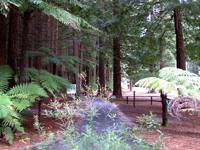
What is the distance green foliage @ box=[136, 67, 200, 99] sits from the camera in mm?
5445

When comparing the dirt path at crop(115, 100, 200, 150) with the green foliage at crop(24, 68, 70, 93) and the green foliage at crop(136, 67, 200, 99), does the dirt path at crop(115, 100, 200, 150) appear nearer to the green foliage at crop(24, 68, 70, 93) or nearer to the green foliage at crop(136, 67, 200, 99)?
the green foliage at crop(136, 67, 200, 99)

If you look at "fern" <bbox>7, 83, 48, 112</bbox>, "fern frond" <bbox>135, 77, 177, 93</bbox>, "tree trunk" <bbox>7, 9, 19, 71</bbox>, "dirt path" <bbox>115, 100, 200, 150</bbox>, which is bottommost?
"dirt path" <bbox>115, 100, 200, 150</bbox>

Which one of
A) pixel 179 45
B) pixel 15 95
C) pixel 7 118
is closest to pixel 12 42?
pixel 15 95

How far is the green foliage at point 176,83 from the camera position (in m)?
5.45

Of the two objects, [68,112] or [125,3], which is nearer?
[68,112]

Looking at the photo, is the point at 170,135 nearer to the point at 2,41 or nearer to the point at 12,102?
the point at 12,102

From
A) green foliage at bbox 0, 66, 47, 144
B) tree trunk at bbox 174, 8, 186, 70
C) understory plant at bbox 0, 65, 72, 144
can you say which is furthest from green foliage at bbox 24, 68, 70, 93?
tree trunk at bbox 174, 8, 186, 70

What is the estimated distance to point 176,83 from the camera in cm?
579

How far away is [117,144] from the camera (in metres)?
3.81

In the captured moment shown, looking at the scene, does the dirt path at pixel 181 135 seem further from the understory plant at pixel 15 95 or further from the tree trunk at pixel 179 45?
the understory plant at pixel 15 95

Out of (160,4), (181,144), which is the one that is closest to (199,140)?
(181,144)

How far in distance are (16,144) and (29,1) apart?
2.51m

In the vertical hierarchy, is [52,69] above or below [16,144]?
above

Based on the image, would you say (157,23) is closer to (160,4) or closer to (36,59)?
(160,4)
